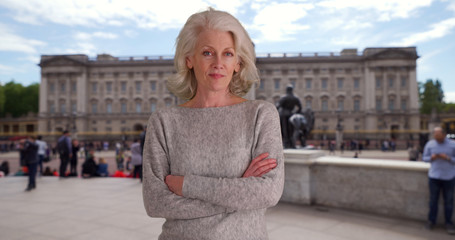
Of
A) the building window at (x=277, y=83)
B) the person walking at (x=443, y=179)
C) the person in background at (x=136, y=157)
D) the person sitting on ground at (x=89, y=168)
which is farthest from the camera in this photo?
the building window at (x=277, y=83)

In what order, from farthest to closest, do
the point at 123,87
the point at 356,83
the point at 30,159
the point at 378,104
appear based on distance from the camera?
the point at 123,87, the point at 356,83, the point at 378,104, the point at 30,159

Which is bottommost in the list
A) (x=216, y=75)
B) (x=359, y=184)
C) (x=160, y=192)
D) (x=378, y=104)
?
(x=359, y=184)

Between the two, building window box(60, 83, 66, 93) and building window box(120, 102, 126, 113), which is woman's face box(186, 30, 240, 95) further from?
building window box(60, 83, 66, 93)

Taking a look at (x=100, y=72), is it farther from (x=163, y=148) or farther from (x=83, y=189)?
(x=163, y=148)

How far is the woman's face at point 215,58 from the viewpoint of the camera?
145 cm

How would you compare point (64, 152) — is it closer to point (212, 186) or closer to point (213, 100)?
point (213, 100)

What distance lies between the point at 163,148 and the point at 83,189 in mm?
8019

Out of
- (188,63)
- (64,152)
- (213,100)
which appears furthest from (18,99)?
(213,100)

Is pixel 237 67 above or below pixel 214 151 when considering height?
above

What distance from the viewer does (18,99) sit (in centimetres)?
7581

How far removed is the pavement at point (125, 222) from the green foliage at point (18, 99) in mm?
79746

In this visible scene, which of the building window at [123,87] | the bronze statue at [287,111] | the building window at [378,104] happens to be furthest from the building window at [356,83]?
the bronze statue at [287,111]

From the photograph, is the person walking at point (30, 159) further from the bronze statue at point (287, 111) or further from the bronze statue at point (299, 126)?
the bronze statue at point (299, 126)

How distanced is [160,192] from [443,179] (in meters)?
5.20
